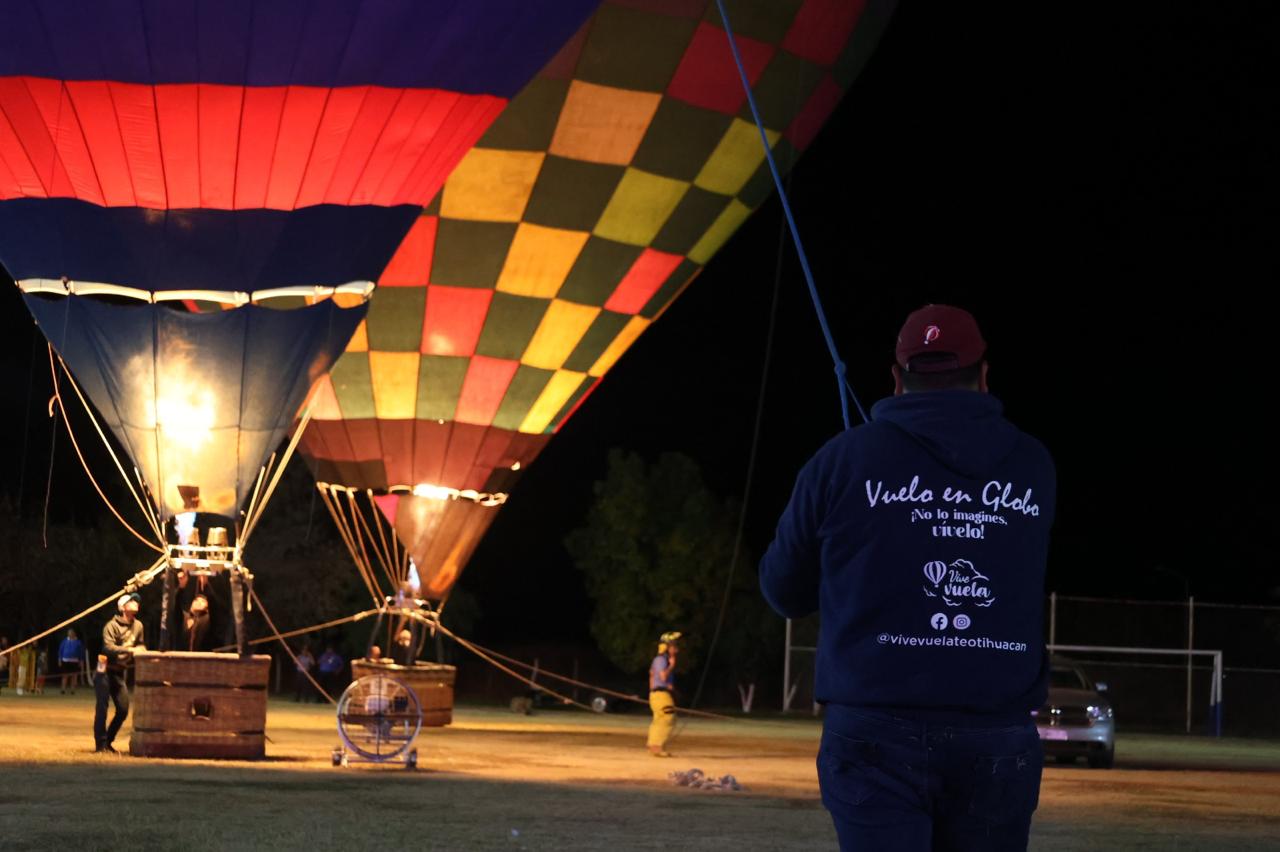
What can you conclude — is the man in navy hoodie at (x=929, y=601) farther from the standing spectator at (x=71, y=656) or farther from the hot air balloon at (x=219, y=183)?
the standing spectator at (x=71, y=656)

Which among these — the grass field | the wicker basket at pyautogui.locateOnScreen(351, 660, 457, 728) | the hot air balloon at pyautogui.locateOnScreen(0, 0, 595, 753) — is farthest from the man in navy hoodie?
the wicker basket at pyautogui.locateOnScreen(351, 660, 457, 728)

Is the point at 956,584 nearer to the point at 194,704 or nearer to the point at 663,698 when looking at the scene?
the point at 194,704

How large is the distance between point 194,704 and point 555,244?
6.50 metres

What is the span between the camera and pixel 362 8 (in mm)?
13031

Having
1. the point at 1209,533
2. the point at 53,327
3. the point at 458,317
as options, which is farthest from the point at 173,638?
the point at 1209,533

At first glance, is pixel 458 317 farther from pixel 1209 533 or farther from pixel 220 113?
pixel 1209 533

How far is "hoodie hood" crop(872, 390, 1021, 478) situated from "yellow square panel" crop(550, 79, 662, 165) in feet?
47.3

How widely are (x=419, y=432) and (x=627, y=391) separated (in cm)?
3336

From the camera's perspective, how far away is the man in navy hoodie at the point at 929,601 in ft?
11.5

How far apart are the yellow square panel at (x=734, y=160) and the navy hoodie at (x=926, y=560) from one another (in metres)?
15.0

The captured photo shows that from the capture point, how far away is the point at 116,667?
48.4ft

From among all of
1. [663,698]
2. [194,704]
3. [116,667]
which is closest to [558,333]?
[663,698]

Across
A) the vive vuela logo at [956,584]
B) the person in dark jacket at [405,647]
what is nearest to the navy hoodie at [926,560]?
the vive vuela logo at [956,584]

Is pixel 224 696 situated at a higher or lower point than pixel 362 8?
lower
